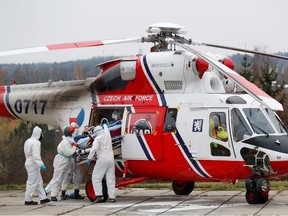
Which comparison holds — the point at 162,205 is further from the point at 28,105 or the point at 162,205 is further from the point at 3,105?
the point at 3,105

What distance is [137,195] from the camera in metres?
19.9

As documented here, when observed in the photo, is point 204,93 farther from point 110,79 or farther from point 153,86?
point 110,79

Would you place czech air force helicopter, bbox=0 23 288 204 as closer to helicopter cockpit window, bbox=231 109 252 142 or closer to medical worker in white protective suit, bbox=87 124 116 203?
helicopter cockpit window, bbox=231 109 252 142

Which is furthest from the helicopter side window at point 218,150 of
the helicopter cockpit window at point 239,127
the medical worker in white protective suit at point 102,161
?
the medical worker in white protective suit at point 102,161

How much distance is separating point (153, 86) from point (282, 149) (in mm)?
3203

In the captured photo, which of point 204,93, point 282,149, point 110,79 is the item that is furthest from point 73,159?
point 282,149

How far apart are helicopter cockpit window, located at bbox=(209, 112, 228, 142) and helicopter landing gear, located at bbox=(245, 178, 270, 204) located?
102cm

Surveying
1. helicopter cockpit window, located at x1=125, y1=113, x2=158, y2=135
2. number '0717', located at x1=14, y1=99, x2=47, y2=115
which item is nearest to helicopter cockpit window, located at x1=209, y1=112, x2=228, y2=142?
helicopter cockpit window, located at x1=125, y1=113, x2=158, y2=135

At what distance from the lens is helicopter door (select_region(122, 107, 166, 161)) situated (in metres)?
18.0

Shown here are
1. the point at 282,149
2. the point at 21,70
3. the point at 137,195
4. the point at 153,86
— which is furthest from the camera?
the point at 21,70

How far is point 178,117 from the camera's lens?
1784 cm

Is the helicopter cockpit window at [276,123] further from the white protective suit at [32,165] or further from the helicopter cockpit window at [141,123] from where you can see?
the white protective suit at [32,165]

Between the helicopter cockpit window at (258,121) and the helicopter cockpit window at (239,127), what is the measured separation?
0.13 metres

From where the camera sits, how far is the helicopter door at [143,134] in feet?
59.0
